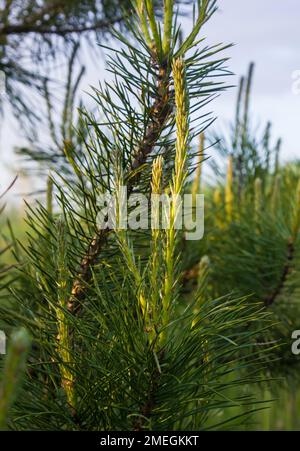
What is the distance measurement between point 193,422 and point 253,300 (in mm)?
238

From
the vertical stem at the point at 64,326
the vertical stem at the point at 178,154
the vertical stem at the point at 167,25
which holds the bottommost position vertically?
the vertical stem at the point at 64,326

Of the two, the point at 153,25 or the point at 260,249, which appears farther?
the point at 260,249

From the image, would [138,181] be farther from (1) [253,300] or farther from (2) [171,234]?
(1) [253,300]

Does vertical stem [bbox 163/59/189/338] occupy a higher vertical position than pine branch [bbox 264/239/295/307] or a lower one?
higher

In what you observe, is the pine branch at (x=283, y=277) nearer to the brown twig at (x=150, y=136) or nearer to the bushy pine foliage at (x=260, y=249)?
the bushy pine foliage at (x=260, y=249)

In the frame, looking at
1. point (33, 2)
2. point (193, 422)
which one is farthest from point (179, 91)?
point (33, 2)

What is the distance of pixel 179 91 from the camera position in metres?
0.28

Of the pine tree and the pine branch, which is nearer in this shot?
the pine tree

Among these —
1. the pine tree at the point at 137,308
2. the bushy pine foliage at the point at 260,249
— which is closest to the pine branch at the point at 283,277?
the bushy pine foliage at the point at 260,249

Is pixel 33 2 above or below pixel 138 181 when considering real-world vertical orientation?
above

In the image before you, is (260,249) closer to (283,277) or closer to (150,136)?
(283,277)

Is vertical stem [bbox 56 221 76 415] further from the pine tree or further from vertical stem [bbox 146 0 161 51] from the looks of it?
vertical stem [bbox 146 0 161 51]

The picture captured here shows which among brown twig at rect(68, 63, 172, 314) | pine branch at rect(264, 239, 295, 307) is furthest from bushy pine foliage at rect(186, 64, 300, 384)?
brown twig at rect(68, 63, 172, 314)

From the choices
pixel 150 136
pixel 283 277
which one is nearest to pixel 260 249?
pixel 283 277
